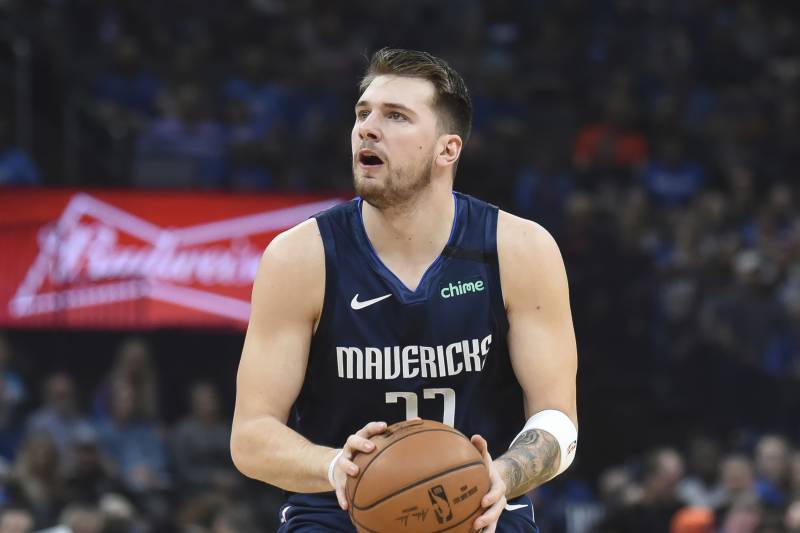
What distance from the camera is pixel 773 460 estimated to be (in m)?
10.7

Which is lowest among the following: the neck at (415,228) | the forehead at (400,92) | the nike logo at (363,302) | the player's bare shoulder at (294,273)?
the nike logo at (363,302)

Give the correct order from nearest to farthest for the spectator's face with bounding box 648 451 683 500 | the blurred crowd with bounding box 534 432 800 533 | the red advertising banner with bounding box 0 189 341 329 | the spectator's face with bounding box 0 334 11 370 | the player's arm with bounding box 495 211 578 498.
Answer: the player's arm with bounding box 495 211 578 498, the blurred crowd with bounding box 534 432 800 533, the spectator's face with bounding box 648 451 683 500, the spectator's face with bounding box 0 334 11 370, the red advertising banner with bounding box 0 189 341 329

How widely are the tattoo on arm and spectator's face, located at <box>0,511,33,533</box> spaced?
4567mm

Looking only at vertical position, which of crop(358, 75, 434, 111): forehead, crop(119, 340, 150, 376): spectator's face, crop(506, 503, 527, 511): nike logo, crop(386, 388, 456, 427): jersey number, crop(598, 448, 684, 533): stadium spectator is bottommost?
crop(598, 448, 684, 533): stadium spectator

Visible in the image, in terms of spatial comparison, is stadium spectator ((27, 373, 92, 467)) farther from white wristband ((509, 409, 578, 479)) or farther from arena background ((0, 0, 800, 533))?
white wristband ((509, 409, 578, 479))

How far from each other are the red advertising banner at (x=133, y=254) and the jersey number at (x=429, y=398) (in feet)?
24.7

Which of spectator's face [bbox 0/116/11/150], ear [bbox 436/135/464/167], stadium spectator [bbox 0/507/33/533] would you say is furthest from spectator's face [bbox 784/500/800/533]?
spectator's face [bbox 0/116/11/150]

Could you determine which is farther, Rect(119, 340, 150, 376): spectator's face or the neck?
Rect(119, 340, 150, 376): spectator's face

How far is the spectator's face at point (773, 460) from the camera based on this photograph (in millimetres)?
10672

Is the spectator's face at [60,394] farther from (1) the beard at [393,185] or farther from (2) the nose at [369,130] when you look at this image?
(2) the nose at [369,130]

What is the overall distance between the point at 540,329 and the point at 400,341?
0.49 metres

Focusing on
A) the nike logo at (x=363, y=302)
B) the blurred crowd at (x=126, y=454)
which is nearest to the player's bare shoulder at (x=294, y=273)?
the nike logo at (x=363, y=302)

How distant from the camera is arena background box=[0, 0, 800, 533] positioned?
34.9 ft

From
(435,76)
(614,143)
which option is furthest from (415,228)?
(614,143)
